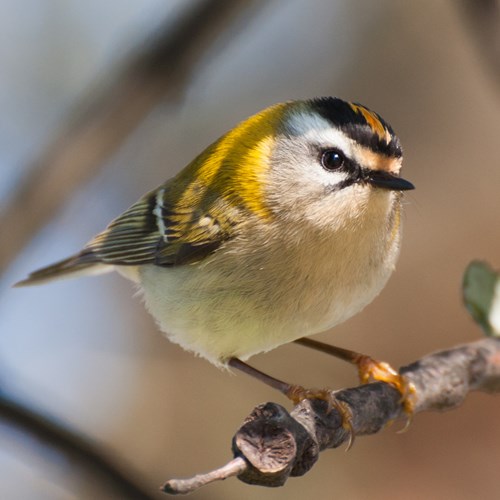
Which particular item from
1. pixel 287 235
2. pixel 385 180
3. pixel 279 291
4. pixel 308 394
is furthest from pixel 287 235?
pixel 308 394

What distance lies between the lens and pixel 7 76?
3.89 meters

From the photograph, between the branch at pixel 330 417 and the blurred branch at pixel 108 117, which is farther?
the blurred branch at pixel 108 117

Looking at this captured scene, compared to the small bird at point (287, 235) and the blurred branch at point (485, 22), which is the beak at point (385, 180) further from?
the blurred branch at point (485, 22)

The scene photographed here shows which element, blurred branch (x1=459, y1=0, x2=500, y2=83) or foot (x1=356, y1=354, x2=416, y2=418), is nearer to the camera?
blurred branch (x1=459, y1=0, x2=500, y2=83)

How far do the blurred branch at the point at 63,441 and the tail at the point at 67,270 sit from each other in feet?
4.06

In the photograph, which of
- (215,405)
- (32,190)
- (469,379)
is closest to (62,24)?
(215,405)

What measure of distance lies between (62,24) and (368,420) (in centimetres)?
290

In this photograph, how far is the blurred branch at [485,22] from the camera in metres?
1.75

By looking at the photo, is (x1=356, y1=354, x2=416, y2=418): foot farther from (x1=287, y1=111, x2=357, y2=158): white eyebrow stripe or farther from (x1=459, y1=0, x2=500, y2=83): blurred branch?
(x1=459, y1=0, x2=500, y2=83): blurred branch

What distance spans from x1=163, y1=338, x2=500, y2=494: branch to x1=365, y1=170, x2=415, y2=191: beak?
0.48m

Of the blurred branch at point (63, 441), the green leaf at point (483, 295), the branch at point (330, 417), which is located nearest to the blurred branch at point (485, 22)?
the green leaf at point (483, 295)

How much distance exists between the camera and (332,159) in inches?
75.9

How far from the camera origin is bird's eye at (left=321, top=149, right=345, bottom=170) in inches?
74.8

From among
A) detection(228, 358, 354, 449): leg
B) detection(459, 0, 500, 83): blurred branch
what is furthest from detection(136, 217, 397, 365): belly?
detection(459, 0, 500, 83): blurred branch
